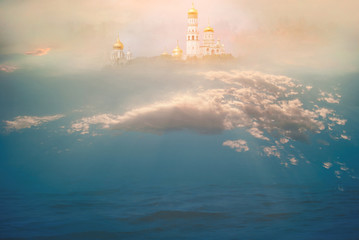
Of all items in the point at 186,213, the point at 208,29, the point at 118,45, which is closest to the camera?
the point at 186,213

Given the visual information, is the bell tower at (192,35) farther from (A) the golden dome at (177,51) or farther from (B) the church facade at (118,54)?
(B) the church facade at (118,54)

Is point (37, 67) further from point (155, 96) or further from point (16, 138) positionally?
point (155, 96)

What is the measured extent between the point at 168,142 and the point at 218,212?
278cm

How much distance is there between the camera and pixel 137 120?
1394 centimetres

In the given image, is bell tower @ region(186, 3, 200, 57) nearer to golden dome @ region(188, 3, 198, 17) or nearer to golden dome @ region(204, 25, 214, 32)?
golden dome @ region(188, 3, 198, 17)

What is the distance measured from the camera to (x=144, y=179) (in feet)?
43.2

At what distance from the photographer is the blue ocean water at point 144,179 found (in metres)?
11.8

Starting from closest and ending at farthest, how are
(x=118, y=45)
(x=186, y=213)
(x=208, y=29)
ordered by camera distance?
(x=186, y=213), (x=118, y=45), (x=208, y=29)

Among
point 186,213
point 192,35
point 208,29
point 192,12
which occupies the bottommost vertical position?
point 186,213

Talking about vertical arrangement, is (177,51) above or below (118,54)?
above

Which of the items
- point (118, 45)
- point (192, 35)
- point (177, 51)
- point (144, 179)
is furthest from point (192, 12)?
point (144, 179)

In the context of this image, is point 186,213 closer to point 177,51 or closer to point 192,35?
point 177,51

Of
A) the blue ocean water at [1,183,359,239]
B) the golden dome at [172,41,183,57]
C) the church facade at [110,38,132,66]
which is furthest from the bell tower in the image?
the blue ocean water at [1,183,359,239]

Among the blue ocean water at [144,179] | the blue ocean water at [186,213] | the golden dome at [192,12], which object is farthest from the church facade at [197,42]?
the blue ocean water at [186,213]
